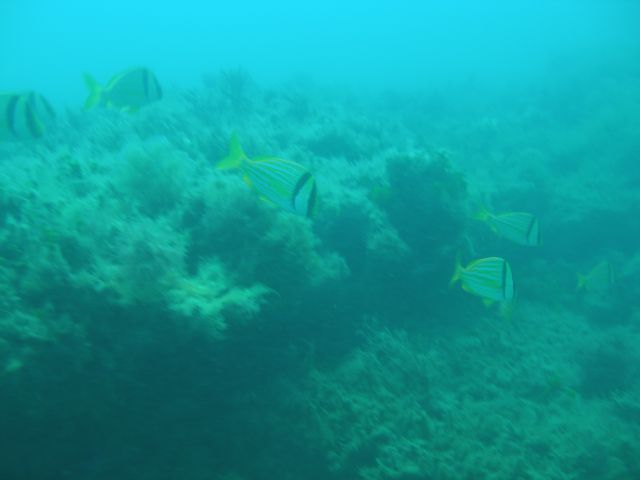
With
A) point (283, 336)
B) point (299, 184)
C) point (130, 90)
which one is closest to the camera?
point (299, 184)

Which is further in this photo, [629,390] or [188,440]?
[629,390]

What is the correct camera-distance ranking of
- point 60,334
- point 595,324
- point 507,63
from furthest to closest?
point 507,63 → point 595,324 → point 60,334

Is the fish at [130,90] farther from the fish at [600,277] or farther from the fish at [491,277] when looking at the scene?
the fish at [600,277]

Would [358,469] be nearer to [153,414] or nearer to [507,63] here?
[153,414]

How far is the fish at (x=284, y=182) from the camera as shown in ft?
9.25

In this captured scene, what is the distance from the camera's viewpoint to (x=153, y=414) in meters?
3.14

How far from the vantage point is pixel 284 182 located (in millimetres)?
2820

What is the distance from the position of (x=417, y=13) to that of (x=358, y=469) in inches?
4332

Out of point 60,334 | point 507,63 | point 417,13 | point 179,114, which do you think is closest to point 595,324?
point 60,334

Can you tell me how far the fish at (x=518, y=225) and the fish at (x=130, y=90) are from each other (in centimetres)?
509

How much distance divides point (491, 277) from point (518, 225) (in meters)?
1.45

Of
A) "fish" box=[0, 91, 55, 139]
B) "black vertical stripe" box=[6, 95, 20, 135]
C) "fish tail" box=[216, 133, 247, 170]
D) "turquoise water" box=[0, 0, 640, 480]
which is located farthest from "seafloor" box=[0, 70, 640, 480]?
"fish tail" box=[216, 133, 247, 170]

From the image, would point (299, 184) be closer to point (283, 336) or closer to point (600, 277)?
point (283, 336)

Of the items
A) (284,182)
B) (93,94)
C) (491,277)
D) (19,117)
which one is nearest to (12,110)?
(19,117)
